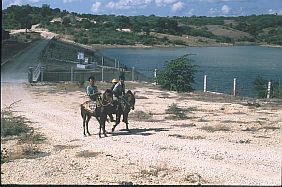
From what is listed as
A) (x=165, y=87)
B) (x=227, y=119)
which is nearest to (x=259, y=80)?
(x=165, y=87)

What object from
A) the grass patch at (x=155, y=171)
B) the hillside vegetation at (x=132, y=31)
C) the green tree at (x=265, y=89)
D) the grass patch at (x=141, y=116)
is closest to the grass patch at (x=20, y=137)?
the grass patch at (x=155, y=171)

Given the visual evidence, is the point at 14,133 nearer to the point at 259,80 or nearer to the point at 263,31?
the point at 259,80

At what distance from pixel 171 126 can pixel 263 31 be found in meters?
156

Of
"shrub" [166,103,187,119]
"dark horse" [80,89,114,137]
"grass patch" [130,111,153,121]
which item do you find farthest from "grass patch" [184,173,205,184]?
"shrub" [166,103,187,119]

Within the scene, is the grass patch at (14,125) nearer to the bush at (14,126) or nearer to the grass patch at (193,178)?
the bush at (14,126)

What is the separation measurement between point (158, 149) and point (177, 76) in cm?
1801

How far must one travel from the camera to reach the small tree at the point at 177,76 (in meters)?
31.0

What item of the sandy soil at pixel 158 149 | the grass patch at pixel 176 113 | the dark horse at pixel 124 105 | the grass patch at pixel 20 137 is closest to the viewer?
the sandy soil at pixel 158 149

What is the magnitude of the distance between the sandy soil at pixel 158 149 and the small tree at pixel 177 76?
26.4 ft

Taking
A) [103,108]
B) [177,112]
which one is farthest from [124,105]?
[177,112]

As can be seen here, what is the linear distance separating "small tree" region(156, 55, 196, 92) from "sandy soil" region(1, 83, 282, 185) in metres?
8.05

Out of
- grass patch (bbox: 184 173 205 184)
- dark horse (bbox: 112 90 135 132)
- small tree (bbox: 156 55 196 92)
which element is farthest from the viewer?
small tree (bbox: 156 55 196 92)

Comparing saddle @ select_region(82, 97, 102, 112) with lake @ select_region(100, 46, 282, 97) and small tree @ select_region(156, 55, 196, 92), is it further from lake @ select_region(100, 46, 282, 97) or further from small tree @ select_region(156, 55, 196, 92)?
lake @ select_region(100, 46, 282, 97)

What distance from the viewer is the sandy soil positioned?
1104 cm
